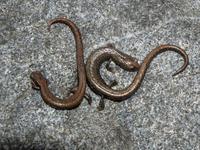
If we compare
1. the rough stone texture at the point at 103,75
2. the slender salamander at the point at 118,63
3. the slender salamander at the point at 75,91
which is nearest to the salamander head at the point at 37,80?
the slender salamander at the point at 75,91

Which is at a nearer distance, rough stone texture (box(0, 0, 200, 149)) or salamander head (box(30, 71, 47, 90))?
rough stone texture (box(0, 0, 200, 149))

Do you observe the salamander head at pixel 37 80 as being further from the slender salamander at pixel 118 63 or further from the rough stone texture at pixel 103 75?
the slender salamander at pixel 118 63

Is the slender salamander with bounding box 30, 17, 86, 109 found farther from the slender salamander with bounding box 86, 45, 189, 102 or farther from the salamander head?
the slender salamander with bounding box 86, 45, 189, 102

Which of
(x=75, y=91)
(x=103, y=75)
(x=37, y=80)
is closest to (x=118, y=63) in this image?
(x=103, y=75)

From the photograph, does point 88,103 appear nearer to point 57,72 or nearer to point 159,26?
point 57,72

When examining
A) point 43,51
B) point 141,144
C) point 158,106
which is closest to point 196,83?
point 158,106

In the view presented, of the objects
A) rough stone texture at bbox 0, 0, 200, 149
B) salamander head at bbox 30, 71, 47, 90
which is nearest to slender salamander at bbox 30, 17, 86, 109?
salamander head at bbox 30, 71, 47, 90

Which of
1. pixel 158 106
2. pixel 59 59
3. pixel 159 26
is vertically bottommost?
pixel 158 106
